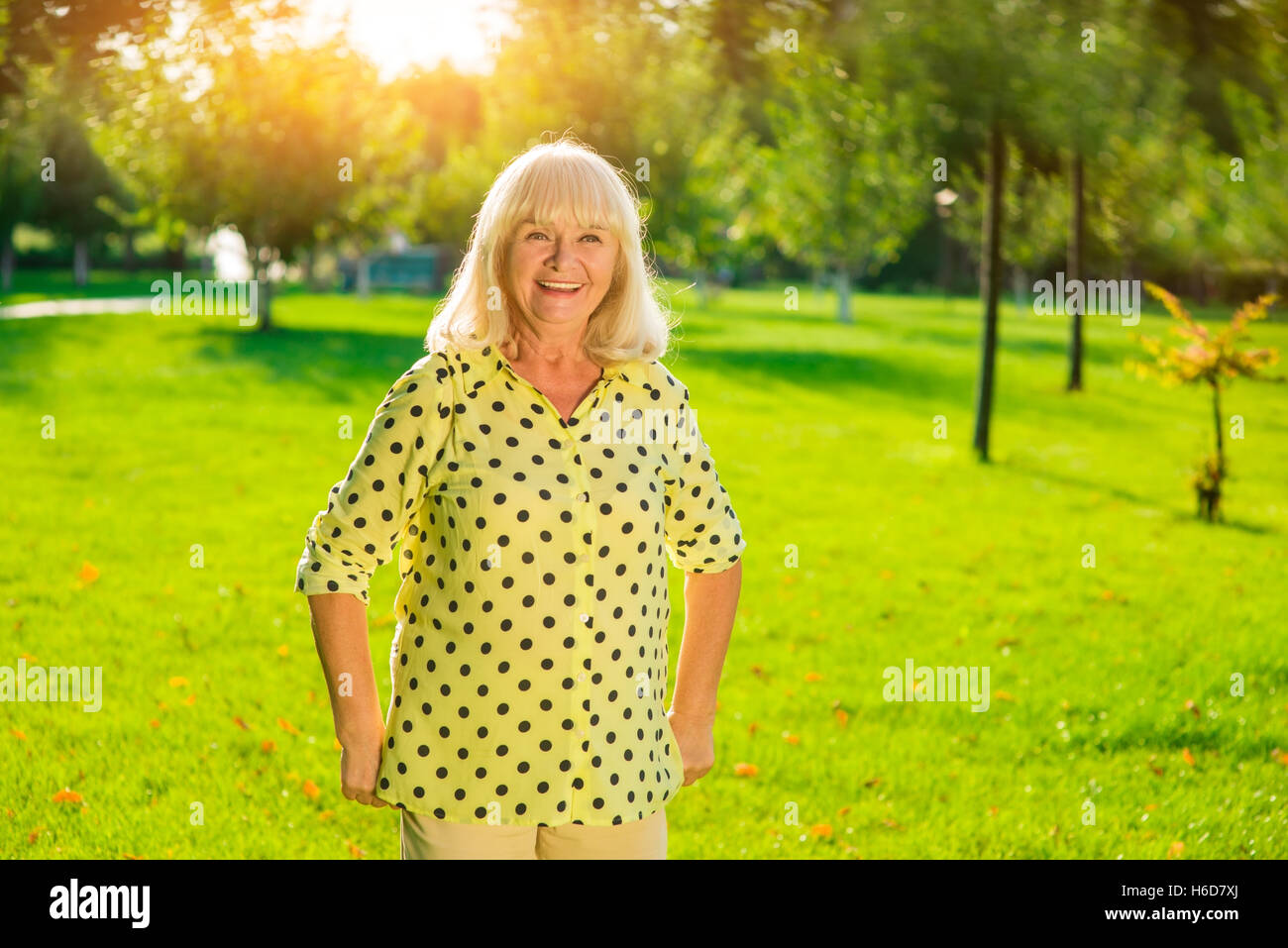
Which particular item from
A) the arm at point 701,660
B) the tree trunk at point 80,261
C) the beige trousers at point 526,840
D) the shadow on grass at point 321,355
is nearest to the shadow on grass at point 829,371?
the shadow on grass at point 321,355

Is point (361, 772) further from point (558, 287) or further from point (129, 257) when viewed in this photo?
point (129, 257)

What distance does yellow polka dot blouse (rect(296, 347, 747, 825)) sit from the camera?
2.55 metres

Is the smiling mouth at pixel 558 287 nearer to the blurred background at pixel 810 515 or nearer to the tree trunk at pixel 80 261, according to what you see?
the blurred background at pixel 810 515

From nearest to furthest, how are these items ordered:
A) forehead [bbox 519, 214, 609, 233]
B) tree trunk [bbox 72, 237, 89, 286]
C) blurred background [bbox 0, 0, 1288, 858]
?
forehead [bbox 519, 214, 609, 233]
blurred background [bbox 0, 0, 1288, 858]
tree trunk [bbox 72, 237, 89, 286]

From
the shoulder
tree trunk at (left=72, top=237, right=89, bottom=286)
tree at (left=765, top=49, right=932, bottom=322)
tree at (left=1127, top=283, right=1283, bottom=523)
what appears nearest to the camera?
the shoulder

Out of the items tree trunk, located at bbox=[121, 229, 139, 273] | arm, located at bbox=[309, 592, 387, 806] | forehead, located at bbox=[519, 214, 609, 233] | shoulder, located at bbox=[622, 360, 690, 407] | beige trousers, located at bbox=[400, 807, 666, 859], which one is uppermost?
tree trunk, located at bbox=[121, 229, 139, 273]

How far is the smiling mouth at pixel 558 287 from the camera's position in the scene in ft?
8.71

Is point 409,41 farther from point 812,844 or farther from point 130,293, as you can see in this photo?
point 130,293

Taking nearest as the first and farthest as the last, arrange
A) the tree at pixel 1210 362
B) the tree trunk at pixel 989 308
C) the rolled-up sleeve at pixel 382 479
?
the rolled-up sleeve at pixel 382 479 → the tree at pixel 1210 362 → the tree trunk at pixel 989 308

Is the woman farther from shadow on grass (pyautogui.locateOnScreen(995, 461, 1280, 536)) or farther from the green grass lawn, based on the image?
shadow on grass (pyautogui.locateOnScreen(995, 461, 1280, 536))

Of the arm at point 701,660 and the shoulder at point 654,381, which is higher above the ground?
the shoulder at point 654,381

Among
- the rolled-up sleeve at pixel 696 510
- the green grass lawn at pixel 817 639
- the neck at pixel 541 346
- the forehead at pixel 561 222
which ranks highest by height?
the forehead at pixel 561 222

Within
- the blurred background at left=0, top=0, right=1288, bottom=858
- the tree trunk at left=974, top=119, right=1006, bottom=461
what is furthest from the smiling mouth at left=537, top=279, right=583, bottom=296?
the tree trunk at left=974, top=119, right=1006, bottom=461

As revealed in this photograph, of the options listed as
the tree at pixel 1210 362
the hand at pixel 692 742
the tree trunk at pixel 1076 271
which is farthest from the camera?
the tree trunk at pixel 1076 271
